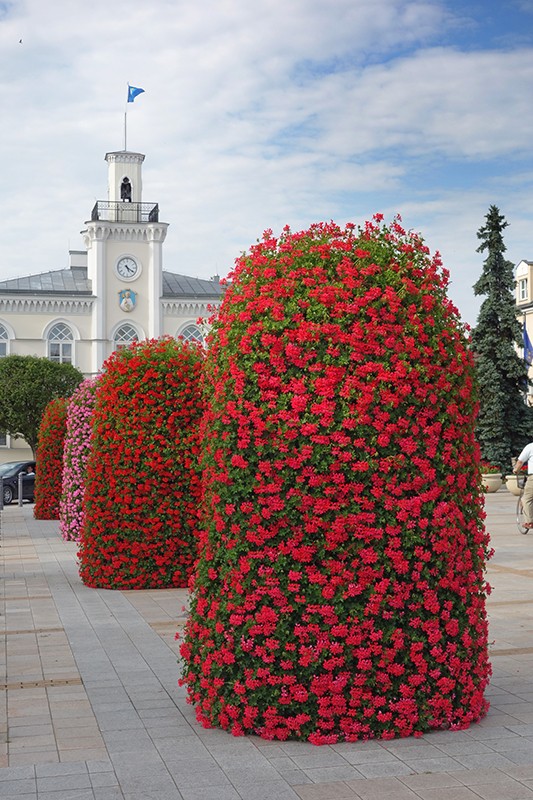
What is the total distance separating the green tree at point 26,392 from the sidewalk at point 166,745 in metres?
44.8

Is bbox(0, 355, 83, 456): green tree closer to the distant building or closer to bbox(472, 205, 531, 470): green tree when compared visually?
the distant building

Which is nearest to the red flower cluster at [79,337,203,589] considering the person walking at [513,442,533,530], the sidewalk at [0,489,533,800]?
the sidewalk at [0,489,533,800]

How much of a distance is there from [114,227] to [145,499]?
182 feet

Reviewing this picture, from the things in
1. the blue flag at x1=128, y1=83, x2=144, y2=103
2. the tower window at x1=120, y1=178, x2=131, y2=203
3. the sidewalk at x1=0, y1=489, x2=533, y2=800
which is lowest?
the sidewalk at x1=0, y1=489, x2=533, y2=800

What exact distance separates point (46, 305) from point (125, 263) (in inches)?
227

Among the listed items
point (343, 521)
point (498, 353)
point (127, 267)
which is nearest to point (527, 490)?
point (343, 521)

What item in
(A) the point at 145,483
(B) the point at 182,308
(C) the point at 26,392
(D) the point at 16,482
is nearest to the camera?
(A) the point at 145,483

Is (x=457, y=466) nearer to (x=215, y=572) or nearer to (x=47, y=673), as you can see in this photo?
(x=215, y=572)

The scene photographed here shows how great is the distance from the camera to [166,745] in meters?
6.02

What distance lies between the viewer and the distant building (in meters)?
64.2

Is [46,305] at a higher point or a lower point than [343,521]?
higher

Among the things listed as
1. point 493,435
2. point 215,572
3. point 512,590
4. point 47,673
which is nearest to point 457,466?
point 215,572

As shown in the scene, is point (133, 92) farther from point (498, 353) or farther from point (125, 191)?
point (498, 353)

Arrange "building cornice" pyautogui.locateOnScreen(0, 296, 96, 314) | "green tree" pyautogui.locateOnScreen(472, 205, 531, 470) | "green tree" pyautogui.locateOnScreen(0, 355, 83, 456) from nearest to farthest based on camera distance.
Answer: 1. "green tree" pyautogui.locateOnScreen(472, 205, 531, 470)
2. "green tree" pyautogui.locateOnScreen(0, 355, 83, 456)
3. "building cornice" pyautogui.locateOnScreen(0, 296, 96, 314)
